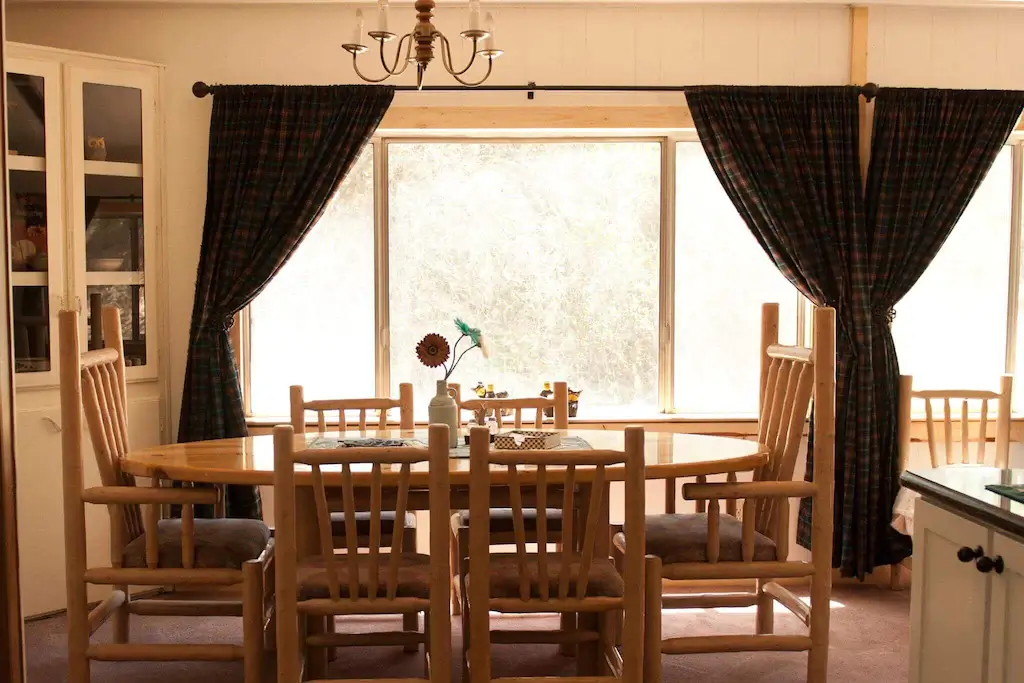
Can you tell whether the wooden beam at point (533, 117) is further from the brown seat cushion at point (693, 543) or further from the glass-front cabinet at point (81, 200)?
the brown seat cushion at point (693, 543)

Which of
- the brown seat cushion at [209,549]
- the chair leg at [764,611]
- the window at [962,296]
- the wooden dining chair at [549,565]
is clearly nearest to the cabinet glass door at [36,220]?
the brown seat cushion at [209,549]

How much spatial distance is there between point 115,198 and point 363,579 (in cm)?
216

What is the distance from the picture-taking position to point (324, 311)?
446cm

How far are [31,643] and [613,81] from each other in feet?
10.1

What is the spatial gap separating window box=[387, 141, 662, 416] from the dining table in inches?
41.3

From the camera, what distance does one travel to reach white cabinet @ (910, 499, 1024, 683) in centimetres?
173

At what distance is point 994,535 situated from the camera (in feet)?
5.86

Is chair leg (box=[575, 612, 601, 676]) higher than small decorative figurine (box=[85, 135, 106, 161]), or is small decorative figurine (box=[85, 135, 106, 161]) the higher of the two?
small decorative figurine (box=[85, 135, 106, 161])

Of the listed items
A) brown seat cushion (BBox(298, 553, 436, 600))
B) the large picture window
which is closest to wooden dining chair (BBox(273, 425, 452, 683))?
brown seat cushion (BBox(298, 553, 436, 600))

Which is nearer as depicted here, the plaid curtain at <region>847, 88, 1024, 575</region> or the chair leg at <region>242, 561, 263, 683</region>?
the chair leg at <region>242, 561, 263, 683</region>

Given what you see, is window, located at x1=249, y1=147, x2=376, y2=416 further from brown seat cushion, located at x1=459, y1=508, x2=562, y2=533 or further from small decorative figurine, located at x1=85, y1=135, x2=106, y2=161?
brown seat cushion, located at x1=459, y1=508, x2=562, y2=533

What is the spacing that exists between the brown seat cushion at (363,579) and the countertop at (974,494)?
1.21 metres

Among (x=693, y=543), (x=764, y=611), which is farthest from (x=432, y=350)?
(x=764, y=611)

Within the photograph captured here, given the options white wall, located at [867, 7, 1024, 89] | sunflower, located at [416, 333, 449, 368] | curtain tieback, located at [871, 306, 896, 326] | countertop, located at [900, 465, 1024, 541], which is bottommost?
countertop, located at [900, 465, 1024, 541]
